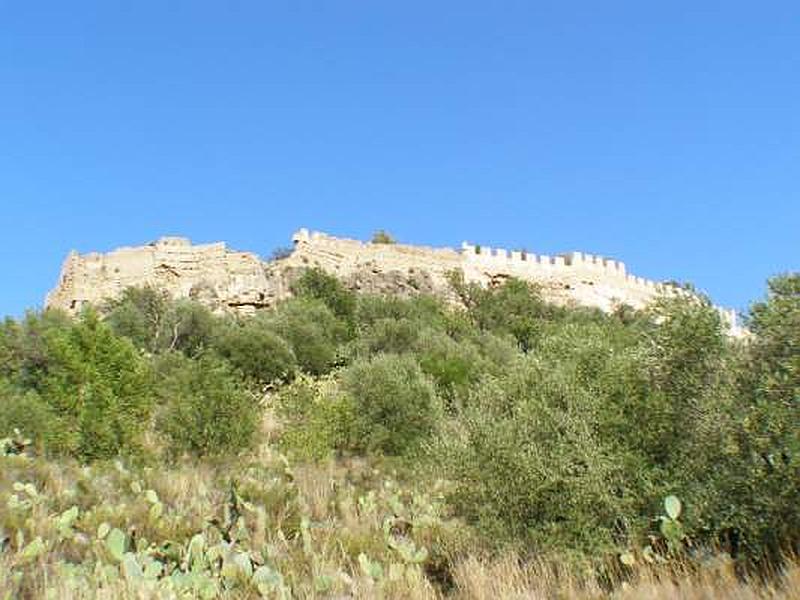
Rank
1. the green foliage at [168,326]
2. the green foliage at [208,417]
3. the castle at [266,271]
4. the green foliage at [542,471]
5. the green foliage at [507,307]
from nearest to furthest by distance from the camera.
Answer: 1. the green foliage at [542,471]
2. the green foliage at [208,417]
3. the green foliage at [168,326]
4. the green foliage at [507,307]
5. the castle at [266,271]

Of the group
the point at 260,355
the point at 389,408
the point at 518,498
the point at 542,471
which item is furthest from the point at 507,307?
the point at 542,471

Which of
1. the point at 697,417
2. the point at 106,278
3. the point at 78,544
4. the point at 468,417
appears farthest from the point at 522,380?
the point at 106,278

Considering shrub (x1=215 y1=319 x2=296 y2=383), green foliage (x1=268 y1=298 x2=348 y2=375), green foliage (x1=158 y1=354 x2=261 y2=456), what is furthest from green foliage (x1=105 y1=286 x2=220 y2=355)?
green foliage (x1=158 y1=354 x2=261 y2=456)

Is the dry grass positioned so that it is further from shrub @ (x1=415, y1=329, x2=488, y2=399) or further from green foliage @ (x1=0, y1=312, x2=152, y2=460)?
shrub @ (x1=415, y1=329, x2=488, y2=399)

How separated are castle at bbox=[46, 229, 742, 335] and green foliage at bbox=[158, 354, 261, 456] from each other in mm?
20053

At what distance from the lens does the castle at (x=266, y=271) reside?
35550 millimetres

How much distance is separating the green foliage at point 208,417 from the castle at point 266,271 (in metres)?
20.1

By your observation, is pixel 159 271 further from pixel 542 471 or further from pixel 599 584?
pixel 599 584

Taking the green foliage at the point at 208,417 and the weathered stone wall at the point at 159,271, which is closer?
the green foliage at the point at 208,417

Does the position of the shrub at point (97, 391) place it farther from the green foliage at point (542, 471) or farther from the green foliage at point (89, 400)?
the green foliage at point (542, 471)

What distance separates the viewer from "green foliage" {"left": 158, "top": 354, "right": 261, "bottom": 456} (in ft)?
41.9

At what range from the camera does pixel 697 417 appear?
222 inches

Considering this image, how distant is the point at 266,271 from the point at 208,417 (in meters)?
25.1

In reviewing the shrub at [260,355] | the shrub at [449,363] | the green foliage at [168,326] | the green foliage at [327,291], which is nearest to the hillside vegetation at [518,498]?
the shrub at [449,363]
